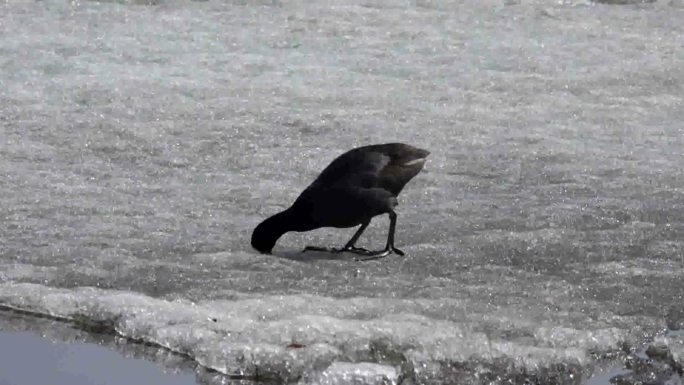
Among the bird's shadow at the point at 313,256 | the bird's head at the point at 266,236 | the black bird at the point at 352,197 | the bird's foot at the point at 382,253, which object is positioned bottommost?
the bird's shadow at the point at 313,256

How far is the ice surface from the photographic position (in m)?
4.31

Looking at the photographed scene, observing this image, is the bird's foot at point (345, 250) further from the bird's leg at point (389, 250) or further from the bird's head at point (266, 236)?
the bird's head at point (266, 236)

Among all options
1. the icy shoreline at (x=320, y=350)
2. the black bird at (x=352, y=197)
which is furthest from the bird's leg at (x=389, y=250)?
the icy shoreline at (x=320, y=350)

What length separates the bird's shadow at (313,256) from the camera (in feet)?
17.2

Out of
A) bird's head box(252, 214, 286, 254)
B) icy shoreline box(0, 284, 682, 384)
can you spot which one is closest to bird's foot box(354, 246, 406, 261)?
bird's head box(252, 214, 286, 254)

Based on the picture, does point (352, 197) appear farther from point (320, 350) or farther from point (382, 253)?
point (320, 350)

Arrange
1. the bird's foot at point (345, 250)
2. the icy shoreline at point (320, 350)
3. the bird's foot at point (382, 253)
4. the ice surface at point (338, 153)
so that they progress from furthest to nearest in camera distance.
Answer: the bird's foot at point (345, 250) → the bird's foot at point (382, 253) → the ice surface at point (338, 153) → the icy shoreline at point (320, 350)

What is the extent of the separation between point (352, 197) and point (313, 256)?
0.97ft

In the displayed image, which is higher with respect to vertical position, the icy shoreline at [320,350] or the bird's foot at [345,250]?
the icy shoreline at [320,350]

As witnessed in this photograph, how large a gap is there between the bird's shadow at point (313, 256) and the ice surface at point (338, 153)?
2cm

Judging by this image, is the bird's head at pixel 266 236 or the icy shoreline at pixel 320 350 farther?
the bird's head at pixel 266 236

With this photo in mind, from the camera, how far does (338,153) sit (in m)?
6.89

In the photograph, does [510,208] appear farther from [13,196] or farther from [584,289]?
[13,196]

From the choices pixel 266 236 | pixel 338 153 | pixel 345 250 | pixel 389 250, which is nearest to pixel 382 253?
pixel 389 250
